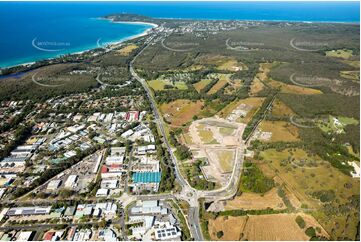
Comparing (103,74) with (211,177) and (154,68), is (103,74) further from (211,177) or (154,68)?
(211,177)

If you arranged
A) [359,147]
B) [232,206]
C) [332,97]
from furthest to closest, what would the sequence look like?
[332,97] < [359,147] < [232,206]

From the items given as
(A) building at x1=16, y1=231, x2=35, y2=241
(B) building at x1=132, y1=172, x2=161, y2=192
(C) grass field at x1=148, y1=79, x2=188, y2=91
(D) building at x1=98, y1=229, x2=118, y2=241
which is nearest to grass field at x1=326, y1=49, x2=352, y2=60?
(C) grass field at x1=148, y1=79, x2=188, y2=91

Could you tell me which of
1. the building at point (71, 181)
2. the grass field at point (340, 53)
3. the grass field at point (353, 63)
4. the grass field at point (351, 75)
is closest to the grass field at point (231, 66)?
the grass field at point (351, 75)

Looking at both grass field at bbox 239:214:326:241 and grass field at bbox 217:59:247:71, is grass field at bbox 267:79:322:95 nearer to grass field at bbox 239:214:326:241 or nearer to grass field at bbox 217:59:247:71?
grass field at bbox 217:59:247:71

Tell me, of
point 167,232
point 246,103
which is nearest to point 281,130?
point 246,103

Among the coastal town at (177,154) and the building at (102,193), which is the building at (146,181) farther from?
the building at (102,193)

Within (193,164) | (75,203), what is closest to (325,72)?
(193,164)
